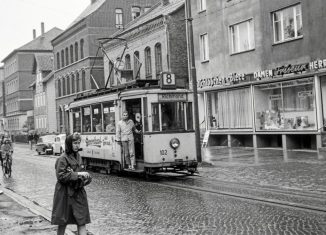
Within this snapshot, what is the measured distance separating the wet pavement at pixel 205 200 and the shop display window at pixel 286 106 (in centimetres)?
403

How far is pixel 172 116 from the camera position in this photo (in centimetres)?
1559

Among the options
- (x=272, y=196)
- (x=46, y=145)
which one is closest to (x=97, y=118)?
(x=272, y=196)

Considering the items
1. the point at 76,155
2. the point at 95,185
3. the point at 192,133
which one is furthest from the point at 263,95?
the point at 76,155

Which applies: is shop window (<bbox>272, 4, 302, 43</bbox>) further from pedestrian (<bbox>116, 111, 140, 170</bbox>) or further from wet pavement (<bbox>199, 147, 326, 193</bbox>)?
pedestrian (<bbox>116, 111, 140, 170</bbox>)

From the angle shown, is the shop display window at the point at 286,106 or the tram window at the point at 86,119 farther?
the shop display window at the point at 286,106

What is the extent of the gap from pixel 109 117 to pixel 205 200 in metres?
7.17

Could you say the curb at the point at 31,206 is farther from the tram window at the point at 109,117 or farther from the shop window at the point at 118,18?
the shop window at the point at 118,18

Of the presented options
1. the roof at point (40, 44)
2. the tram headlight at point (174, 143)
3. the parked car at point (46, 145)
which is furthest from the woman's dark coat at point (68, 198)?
the roof at point (40, 44)

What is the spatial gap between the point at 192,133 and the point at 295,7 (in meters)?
10.3

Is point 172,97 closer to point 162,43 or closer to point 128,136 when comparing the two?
point 128,136

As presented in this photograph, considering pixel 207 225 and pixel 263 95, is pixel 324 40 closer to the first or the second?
pixel 263 95

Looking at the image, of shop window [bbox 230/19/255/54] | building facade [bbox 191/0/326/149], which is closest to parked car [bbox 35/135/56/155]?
building facade [bbox 191/0/326/149]

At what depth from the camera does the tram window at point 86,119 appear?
19188 millimetres

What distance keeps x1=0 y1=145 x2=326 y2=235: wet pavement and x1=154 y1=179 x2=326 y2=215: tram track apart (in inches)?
3.0
